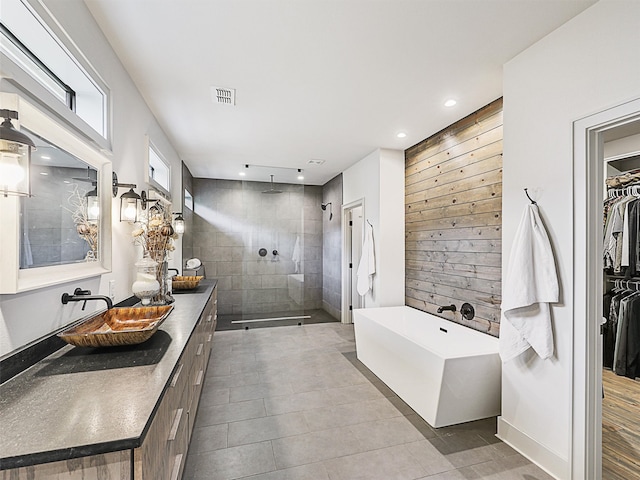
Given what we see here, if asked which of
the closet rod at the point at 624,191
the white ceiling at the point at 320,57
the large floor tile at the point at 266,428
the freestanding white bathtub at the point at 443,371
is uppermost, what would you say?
the white ceiling at the point at 320,57

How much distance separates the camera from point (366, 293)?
4.60m

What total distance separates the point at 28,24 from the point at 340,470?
2.90m

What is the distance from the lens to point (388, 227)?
14.2 feet

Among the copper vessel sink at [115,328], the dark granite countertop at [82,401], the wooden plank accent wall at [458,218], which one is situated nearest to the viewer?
the dark granite countertop at [82,401]

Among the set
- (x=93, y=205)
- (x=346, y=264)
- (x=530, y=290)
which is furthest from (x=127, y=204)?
(x=346, y=264)

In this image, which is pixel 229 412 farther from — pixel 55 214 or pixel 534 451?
pixel 534 451

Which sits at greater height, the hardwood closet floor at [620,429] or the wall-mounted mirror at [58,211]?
the wall-mounted mirror at [58,211]

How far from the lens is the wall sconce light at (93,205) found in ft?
5.86

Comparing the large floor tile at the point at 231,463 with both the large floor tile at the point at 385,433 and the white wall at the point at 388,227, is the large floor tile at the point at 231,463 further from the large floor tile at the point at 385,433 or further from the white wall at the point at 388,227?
the white wall at the point at 388,227

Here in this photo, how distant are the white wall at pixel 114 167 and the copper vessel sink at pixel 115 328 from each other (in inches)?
4.3

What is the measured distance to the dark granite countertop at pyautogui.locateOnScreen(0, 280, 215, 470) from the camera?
0.83m

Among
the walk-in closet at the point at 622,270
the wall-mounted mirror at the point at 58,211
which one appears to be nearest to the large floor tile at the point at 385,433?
the walk-in closet at the point at 622,270

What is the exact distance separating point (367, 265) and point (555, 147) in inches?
111

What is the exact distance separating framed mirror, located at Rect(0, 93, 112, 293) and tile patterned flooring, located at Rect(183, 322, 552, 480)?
1483 mm
